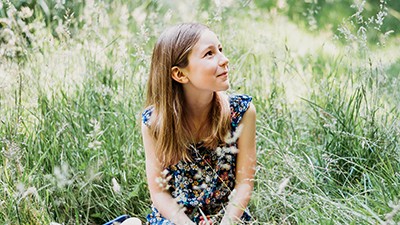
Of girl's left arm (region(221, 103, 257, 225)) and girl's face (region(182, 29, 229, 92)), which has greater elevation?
girl's face (region(182, 29, 229, 92))

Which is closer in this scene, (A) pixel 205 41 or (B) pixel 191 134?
(A) pixel 205 41

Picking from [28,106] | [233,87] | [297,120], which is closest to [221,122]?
[233,87]

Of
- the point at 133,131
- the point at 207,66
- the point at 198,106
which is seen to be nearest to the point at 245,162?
the point at 198,106

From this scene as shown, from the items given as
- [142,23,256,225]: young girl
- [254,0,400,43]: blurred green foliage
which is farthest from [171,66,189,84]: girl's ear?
[254,0,400,43]: blurred green foliage

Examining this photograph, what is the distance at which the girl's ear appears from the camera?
2492 mm

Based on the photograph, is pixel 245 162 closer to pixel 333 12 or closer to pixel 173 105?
pixel 173 105

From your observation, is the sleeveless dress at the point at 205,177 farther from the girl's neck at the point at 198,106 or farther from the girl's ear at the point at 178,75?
the girl's ear at the point at 178,75

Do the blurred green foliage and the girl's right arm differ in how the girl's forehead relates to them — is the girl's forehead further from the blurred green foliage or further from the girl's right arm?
the blurred green foliage

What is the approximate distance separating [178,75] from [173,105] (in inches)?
4.5

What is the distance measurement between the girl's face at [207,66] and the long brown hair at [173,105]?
0.03 m

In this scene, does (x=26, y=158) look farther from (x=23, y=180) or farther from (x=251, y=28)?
(x=251, y=28)

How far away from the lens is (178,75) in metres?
2.51

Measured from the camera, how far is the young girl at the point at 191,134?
8.14 feet

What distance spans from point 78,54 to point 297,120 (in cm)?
113
